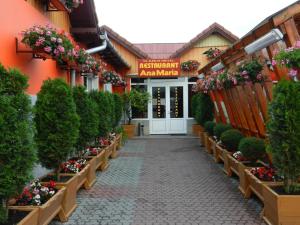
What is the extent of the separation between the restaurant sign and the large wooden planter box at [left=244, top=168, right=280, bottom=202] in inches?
463

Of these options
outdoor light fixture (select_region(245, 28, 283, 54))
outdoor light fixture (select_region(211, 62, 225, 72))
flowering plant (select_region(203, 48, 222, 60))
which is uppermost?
flowering plant (select_region(203, 48, 222, 60))

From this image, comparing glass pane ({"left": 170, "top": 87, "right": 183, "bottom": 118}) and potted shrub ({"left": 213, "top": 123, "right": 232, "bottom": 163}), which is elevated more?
glass pane ({"left": 170, "top": 87, "right": 183, "bottom": 118})

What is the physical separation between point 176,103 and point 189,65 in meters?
1.92

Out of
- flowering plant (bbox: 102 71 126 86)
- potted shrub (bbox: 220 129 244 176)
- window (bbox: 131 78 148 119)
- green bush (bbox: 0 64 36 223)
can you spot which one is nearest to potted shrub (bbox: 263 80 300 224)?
green bush (bbox: 0 64 36 223)

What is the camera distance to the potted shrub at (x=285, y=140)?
17.1 feet

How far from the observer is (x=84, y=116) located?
27.7 feet

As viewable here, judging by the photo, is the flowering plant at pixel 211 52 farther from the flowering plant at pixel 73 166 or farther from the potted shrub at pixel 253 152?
the flowering plant at pixel 73 166


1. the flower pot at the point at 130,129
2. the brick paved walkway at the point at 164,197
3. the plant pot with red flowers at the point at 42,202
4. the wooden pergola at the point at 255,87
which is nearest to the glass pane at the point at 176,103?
the flower pot at the point at 130,129

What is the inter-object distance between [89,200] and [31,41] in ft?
9.06

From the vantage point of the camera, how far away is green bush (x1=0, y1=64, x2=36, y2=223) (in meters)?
4.11

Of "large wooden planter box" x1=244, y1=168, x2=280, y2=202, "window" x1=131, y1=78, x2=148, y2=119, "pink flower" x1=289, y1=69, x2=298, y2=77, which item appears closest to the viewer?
"pink flower" x1=289, y1=69, x2=298, y2=77

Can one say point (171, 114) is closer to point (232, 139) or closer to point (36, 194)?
point (232, 139)

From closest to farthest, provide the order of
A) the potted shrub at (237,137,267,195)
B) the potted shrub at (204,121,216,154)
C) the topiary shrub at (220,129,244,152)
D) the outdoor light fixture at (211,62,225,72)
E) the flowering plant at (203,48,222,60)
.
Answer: the potted shrub at (237,137,267,195) → the topiary shrub at (220,129,244,152) → the outdoor light fixture at (211,62,225,72) → the potted shrub at (204,121,216,154) → the flowering plant at (203,48,222,60)

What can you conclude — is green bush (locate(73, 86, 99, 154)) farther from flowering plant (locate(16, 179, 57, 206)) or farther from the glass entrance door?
the glass entrance door
